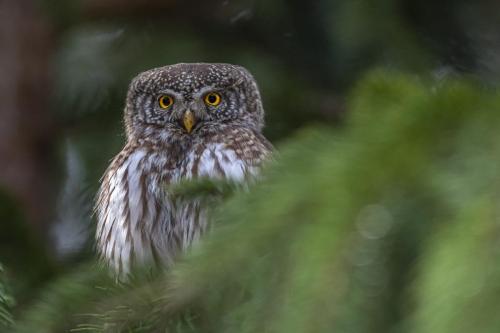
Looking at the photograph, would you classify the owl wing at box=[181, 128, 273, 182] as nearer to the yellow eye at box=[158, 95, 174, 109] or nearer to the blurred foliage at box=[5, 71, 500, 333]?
the yellow eye at box=[158, 95, 174, 109]

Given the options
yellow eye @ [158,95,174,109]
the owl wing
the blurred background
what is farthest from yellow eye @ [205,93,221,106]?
the blurred background

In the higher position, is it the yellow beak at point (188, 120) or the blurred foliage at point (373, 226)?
the yellow beak at point (188, 120)

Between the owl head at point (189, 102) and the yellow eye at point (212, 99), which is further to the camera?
the yellow eye at point (212, 99)

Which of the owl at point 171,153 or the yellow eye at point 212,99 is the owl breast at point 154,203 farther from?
the yellow eye at point 212,99

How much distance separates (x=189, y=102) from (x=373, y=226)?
2.63 meters

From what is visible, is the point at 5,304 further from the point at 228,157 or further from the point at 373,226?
the point at 228,157

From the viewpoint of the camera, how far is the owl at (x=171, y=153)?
3.65 metres

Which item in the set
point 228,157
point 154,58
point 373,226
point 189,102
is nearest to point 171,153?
point 228,157

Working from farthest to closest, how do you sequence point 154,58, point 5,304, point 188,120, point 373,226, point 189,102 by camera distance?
point 154,58, point 189,102, point 188,120, point 5,304, point 373,226

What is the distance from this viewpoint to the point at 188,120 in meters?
4.12

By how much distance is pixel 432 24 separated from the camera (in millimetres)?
4848

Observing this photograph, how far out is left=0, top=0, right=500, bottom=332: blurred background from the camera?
181 inches

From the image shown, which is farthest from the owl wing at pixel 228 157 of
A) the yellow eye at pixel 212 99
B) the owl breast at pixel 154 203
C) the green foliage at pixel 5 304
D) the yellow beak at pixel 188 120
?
the green foliage at pixel 5 304

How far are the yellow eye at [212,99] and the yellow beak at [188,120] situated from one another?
0.62 ft
